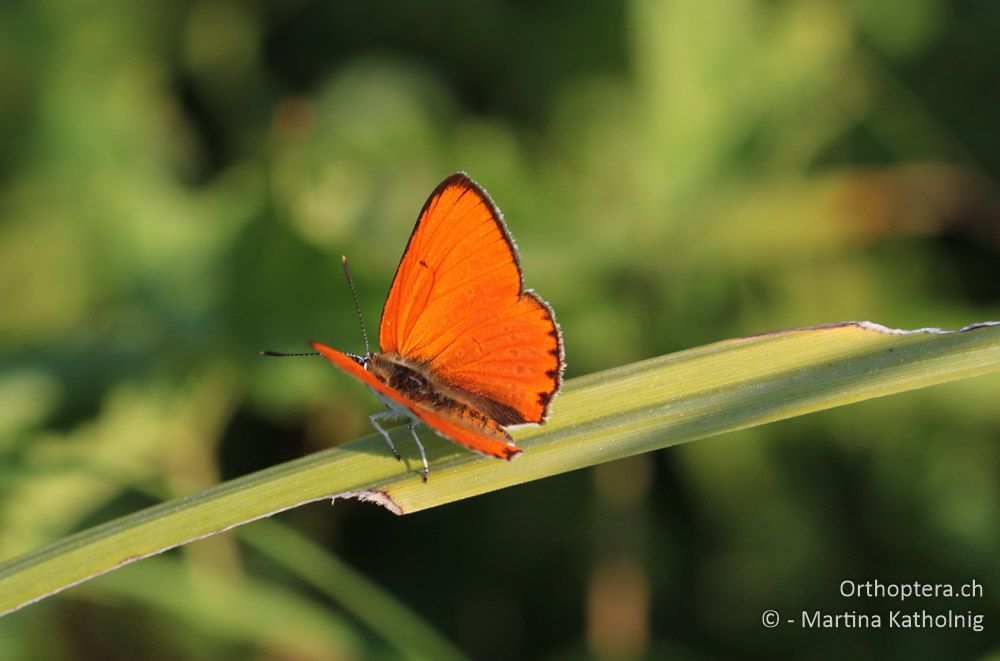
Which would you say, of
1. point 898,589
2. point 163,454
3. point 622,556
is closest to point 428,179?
point 163,454

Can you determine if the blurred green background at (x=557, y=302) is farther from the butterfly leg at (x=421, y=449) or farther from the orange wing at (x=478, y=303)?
the butterfly leg at (x=421, y=449)

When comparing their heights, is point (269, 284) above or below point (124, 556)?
above

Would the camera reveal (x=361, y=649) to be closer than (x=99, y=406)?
Yes

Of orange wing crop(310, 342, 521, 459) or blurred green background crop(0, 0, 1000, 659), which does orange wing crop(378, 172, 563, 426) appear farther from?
blurred green background crop(0, 0, 1000, 659)

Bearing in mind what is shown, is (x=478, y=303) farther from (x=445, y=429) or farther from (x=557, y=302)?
(x=557, y=302)

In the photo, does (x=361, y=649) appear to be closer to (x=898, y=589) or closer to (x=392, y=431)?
(x=392, y=431)

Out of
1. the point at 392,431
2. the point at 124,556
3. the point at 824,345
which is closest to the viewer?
the point at 124,556
